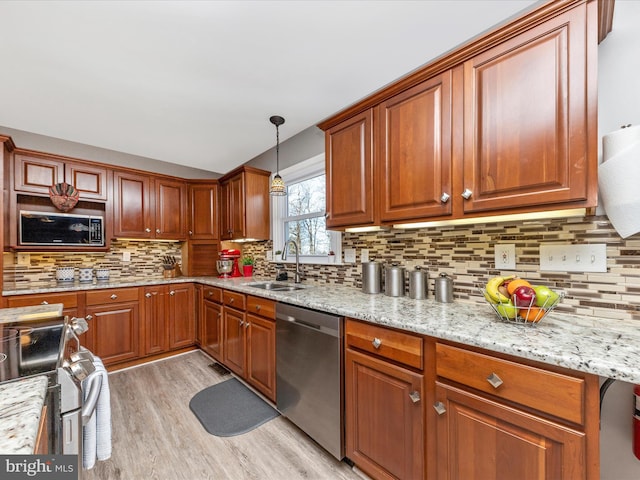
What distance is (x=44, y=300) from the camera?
2393 mm

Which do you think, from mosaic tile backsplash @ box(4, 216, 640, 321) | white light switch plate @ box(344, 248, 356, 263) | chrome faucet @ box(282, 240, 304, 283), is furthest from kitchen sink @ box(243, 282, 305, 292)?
white light switch plate @ box(344, 248, 356, 263)

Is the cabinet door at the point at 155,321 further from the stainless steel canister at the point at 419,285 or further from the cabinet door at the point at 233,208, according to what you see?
the stainless steel canister at the point at 419,285

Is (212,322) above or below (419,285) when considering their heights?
below

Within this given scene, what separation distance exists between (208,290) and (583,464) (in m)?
2.93

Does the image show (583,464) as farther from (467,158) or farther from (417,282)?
(467,158)

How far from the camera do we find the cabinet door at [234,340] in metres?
2.34

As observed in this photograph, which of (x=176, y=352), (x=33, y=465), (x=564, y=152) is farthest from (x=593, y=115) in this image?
(x=176, y=352)

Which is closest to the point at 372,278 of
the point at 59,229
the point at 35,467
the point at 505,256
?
the point at 505,256

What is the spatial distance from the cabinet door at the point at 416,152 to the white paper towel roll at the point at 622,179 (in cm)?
58

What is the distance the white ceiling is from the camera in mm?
1414

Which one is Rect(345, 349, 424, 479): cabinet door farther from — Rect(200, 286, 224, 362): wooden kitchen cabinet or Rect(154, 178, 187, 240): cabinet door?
Rect(154, 178, 187, 240): cabinet door

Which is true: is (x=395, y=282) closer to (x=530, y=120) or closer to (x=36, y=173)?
(x=530, y=120)

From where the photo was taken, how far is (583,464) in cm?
82

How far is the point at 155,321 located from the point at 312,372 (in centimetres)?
218
